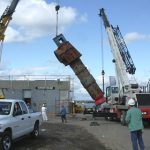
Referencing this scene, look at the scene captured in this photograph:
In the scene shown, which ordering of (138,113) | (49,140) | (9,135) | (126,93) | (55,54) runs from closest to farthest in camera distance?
1. (138,113)
2. (9,135)
3. (49,140)
4. (55,54)
5. (126,93)

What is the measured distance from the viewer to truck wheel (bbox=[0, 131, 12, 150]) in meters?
14.9

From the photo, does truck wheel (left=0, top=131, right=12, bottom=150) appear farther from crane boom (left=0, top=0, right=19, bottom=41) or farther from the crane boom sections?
the crane boom sections

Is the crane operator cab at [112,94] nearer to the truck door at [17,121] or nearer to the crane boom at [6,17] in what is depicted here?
the crane boom at [6,17]

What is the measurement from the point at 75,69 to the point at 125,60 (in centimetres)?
650

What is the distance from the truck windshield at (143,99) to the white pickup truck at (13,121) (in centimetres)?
1329

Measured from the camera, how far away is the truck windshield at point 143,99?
3092 cm

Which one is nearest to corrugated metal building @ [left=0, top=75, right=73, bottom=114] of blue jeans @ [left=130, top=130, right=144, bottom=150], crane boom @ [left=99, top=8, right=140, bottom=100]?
crane boom @ [left=99, top=8, right=140, bottom=100]

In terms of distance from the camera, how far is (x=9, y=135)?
15609mm

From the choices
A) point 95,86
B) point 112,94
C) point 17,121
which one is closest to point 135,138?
point 17,121

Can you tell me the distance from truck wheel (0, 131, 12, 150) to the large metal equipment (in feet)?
55.8

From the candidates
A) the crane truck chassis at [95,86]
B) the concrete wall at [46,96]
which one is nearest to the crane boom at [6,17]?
the crane truck chassis at [95,86]

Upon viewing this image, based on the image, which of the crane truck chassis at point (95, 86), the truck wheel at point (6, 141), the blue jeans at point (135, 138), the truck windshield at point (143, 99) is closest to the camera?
the blue jeans at point (135, 138)

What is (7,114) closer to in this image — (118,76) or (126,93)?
(126,93)

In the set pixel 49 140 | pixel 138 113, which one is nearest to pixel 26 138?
pixel 49 140
